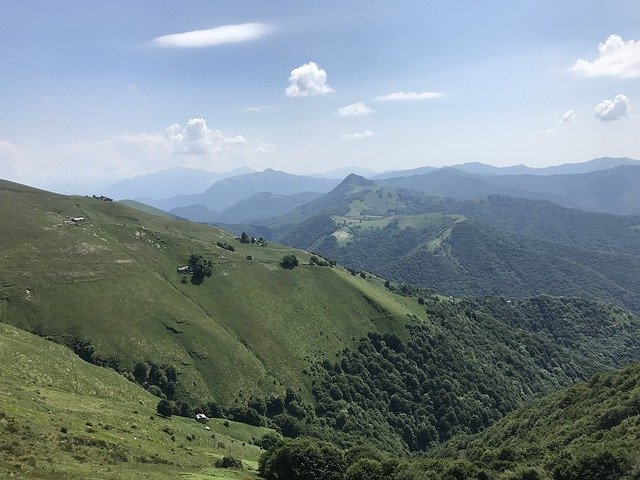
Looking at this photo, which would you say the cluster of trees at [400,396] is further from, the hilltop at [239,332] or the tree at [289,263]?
the tree at [289,263]

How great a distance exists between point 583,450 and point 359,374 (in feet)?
338

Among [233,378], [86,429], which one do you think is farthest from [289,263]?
[86,429]

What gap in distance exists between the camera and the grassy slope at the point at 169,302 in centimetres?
11631

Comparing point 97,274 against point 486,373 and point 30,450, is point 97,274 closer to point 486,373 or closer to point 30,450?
point 30,450

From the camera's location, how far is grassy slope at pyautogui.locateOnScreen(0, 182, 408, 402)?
116 metres

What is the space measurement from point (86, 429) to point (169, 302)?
81.8 m

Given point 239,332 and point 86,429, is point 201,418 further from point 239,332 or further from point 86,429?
point 239,332

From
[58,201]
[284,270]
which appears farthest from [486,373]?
[58,201]

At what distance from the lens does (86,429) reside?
190ft

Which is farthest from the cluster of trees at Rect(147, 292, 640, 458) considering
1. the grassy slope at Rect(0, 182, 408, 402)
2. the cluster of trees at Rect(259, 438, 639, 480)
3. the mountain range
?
the cluster of trees at Rect(259, 438, 639, 480)

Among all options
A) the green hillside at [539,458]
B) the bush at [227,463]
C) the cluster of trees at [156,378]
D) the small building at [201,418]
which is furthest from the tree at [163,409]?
the green hillside at [539,458]

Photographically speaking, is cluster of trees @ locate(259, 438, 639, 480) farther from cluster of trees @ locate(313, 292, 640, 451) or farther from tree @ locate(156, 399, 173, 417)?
cluster of trees @ locate(313, 292, 640, 451)

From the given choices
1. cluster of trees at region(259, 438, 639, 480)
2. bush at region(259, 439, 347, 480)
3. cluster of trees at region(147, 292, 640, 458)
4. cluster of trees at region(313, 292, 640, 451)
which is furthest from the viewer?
cluster of trees at region(313, 292, 640, 451)

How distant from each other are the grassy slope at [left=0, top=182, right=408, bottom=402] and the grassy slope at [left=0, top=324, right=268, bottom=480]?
49.3ft
